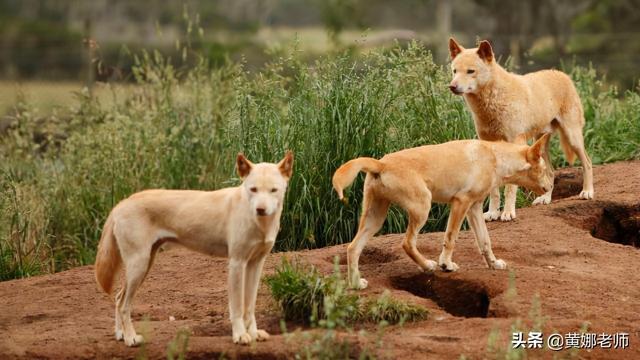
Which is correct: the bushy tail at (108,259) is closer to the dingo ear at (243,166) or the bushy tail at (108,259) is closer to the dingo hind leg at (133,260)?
the dingo hind leg at (133,260)

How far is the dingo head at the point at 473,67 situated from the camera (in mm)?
8539

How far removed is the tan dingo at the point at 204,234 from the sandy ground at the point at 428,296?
8.4 inches

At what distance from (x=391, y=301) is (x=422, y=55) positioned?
12.1 ft

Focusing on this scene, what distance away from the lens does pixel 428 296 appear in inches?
293

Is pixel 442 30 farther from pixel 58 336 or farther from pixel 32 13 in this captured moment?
pixel 58 336

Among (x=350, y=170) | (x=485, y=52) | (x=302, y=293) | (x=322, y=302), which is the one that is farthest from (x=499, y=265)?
(x=485, y=52)

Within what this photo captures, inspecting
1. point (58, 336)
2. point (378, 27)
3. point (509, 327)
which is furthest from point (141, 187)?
point (378, 27)

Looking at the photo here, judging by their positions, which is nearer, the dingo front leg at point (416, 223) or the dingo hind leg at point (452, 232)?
the dingo front leg at point (416, 223)

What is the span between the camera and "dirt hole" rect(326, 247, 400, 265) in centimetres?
796

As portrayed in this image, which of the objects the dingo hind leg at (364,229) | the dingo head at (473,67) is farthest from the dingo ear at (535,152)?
the dingo hind leg at (364,229)

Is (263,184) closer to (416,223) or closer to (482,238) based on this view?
(416,223)

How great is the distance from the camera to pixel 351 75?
9445 millimetres

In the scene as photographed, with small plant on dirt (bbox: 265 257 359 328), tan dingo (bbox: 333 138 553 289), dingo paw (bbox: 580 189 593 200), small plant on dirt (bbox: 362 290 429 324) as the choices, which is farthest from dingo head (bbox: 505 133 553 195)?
small plant on dirt (bbox: 265 257 359 328)

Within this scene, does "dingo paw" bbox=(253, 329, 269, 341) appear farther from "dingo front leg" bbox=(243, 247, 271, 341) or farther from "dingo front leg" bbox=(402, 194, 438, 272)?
"dingo front leg" bbox=(402, 194, 438, 272)
